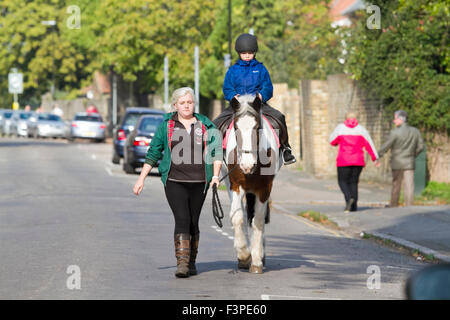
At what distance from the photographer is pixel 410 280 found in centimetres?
394

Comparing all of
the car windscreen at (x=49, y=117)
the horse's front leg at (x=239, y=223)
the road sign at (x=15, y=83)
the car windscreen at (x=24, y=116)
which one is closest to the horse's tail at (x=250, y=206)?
the horse's front leg at (x=239, y=223)

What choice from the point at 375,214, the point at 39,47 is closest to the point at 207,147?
the point at 375,214

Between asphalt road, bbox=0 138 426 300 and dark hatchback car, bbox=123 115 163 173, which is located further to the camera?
dark hatchback car, bbox=123 115 163 173

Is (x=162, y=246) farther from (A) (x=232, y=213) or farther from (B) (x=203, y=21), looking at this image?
(B) (x=203, y=21)

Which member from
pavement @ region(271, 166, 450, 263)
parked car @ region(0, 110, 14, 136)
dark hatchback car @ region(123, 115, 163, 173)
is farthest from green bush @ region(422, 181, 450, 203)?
parked car @ region(0, 110, 14, 136)

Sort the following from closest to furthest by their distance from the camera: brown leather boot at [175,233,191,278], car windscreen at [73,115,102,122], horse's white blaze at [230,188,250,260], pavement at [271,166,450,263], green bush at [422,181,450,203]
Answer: brown leather boot at [175,233,191,278], horse's white blaze at [230,188,250,260], pavement at [271,166,450,263], green bush at [422,181,450,203], car windscreen at [73,115,102,122]

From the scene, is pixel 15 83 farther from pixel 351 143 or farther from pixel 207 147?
pixel 207 147

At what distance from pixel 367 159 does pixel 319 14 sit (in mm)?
19241

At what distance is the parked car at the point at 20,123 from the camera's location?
A: 65.3 meters

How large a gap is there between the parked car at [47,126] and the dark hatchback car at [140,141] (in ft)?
110

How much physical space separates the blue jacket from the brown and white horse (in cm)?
58

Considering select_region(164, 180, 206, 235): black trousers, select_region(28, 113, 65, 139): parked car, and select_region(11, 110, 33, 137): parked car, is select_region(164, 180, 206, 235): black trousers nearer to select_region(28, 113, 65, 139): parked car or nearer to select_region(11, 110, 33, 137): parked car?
select_region(28, 113, 65, 139): parked car

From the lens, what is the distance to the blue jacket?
10.9 metres
